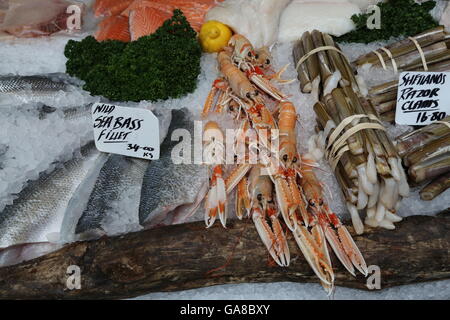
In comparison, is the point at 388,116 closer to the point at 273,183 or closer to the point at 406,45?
the point at 406,45

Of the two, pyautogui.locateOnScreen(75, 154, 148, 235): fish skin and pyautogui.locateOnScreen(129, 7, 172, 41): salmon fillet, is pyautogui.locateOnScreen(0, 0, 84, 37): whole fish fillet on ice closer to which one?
pyautogui.locateOnScreen(129, 7, 172, 41): salmon fillet

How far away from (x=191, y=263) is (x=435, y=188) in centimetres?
117

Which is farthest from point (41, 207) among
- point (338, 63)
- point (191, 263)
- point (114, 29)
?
point (338, 63)

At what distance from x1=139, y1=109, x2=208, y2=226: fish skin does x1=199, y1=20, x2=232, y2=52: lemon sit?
97cm

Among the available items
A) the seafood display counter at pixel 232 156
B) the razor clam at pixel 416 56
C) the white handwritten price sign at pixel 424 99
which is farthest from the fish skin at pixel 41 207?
the razor clam at pixel 416 56

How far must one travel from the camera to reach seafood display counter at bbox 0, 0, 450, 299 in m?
1.92

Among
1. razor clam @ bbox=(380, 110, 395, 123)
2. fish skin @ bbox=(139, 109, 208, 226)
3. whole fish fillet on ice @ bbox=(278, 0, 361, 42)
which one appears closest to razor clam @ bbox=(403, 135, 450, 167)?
razor clam @ bbox=(380, 110, 395, 123)

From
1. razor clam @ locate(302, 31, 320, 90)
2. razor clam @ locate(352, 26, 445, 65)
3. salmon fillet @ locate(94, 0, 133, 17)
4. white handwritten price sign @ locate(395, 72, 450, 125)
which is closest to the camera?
white handwritten price sign @ locate(395, 72, 450, 125)

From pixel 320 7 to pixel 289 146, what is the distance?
1.29 meters

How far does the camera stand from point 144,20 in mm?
2930

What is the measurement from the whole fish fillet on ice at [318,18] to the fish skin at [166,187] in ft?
4.08

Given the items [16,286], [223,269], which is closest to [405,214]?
[223,269]

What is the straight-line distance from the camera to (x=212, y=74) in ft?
9.33

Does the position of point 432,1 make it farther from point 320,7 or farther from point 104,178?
point 104,178
